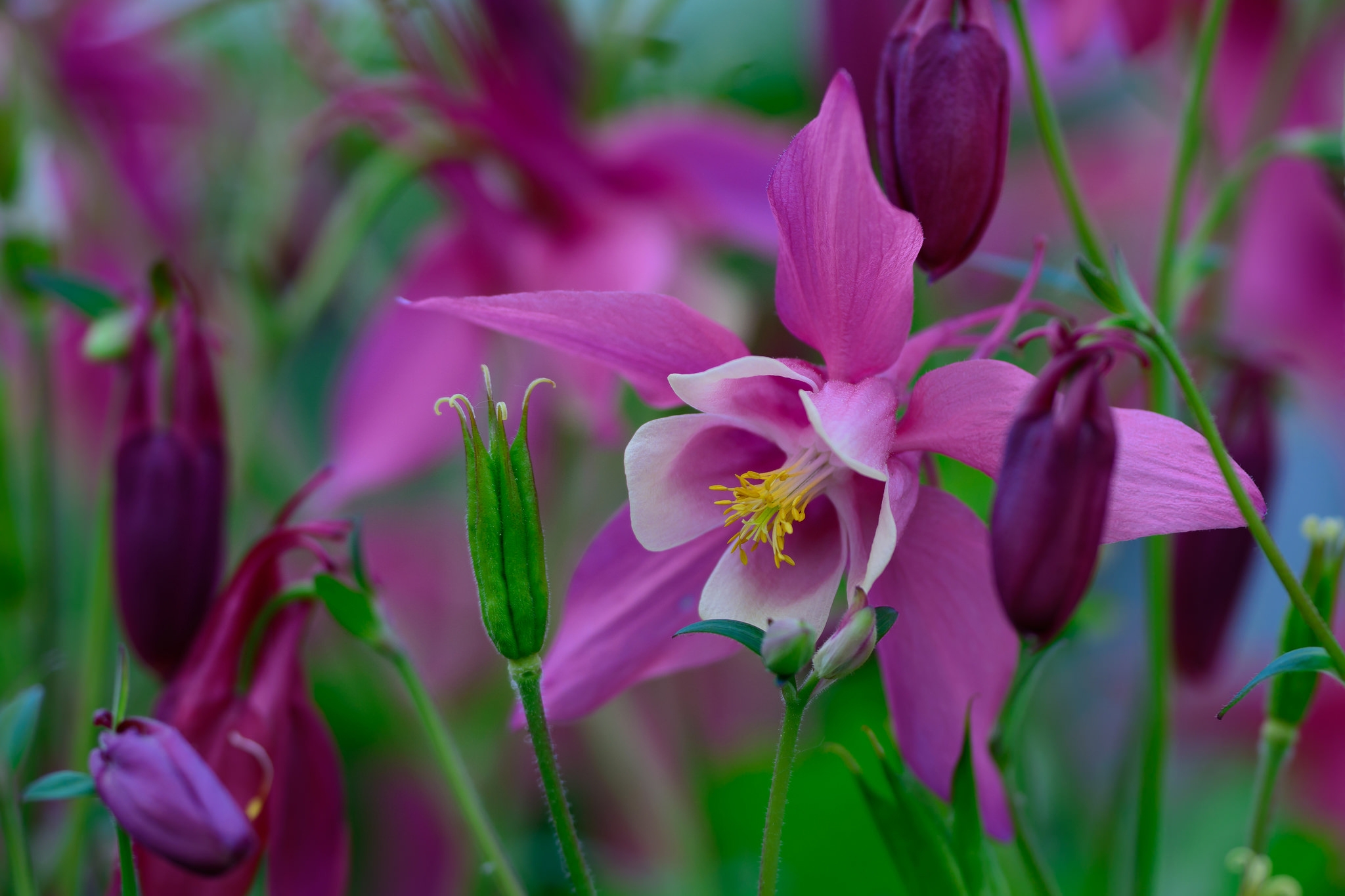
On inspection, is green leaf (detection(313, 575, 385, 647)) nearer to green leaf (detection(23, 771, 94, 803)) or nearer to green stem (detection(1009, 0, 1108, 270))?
green leaf (detection(23, 771, 94, 803))

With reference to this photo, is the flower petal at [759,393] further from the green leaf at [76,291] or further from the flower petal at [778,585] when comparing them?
the green leaf at [76,291]

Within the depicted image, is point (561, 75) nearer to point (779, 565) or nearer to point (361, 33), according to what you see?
point (361, 33)

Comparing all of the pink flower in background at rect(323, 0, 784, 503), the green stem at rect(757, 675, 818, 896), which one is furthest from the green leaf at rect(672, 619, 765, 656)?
the pink flower in background at rect(323, 0, 784, 503)

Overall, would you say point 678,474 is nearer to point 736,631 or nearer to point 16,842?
point 736,631

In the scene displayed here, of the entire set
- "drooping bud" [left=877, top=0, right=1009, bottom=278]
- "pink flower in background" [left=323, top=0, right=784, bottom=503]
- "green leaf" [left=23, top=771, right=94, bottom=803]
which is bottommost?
"green leaf" [left=23, top=771, right=94, bottom=803]

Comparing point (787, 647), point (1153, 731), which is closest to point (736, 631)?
point (787, 647)

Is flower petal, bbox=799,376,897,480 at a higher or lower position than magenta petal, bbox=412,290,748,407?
lower

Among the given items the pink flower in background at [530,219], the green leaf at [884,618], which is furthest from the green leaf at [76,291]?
the green leaf at [884,618]
